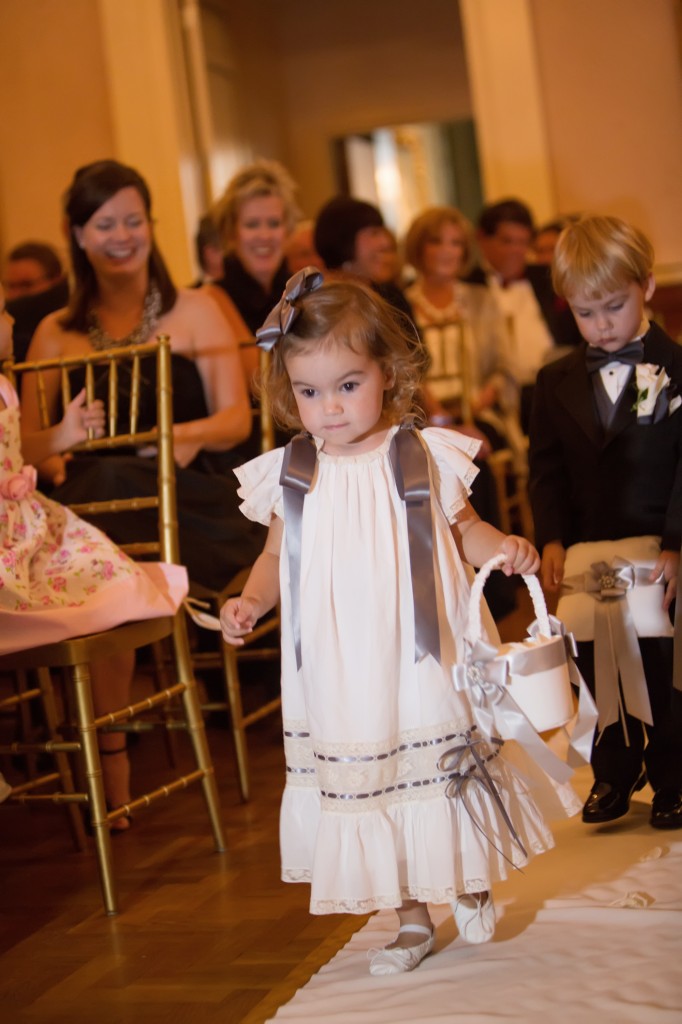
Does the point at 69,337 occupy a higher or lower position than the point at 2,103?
lower

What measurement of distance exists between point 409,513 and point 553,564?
72cm

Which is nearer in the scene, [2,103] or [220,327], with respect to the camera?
[220,327]

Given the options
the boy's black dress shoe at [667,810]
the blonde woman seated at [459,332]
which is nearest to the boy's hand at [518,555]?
the boy's black dress shoe at [667,810]

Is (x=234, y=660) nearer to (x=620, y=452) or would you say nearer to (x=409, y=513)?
(x=620, y=452)

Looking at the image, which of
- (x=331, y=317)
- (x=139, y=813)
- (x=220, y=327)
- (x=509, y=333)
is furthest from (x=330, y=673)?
(x=509, y=333)

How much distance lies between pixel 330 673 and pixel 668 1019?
693 millimetres

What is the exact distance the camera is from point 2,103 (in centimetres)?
755

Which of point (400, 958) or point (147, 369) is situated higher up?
point (147, 369)

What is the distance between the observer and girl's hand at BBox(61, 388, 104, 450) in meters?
3.01

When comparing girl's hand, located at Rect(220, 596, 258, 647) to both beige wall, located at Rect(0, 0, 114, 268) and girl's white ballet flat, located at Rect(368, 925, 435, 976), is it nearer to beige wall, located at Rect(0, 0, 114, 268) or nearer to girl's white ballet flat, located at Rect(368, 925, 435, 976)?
girl's white ballet flat, located at Rect(368, 925, 435, 976)

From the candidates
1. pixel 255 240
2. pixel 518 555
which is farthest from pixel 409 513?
pixel 255 240

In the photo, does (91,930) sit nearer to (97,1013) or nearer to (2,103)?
(97,1013)

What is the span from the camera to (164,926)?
2.46 metres

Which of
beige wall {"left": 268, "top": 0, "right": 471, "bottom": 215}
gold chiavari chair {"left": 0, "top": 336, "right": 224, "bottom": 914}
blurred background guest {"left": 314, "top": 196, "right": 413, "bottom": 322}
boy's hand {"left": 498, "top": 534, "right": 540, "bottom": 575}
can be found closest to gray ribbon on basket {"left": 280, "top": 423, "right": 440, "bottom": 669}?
boy's hand {"left": 498, "top": 534, "right": 540, "bottom": 575}
